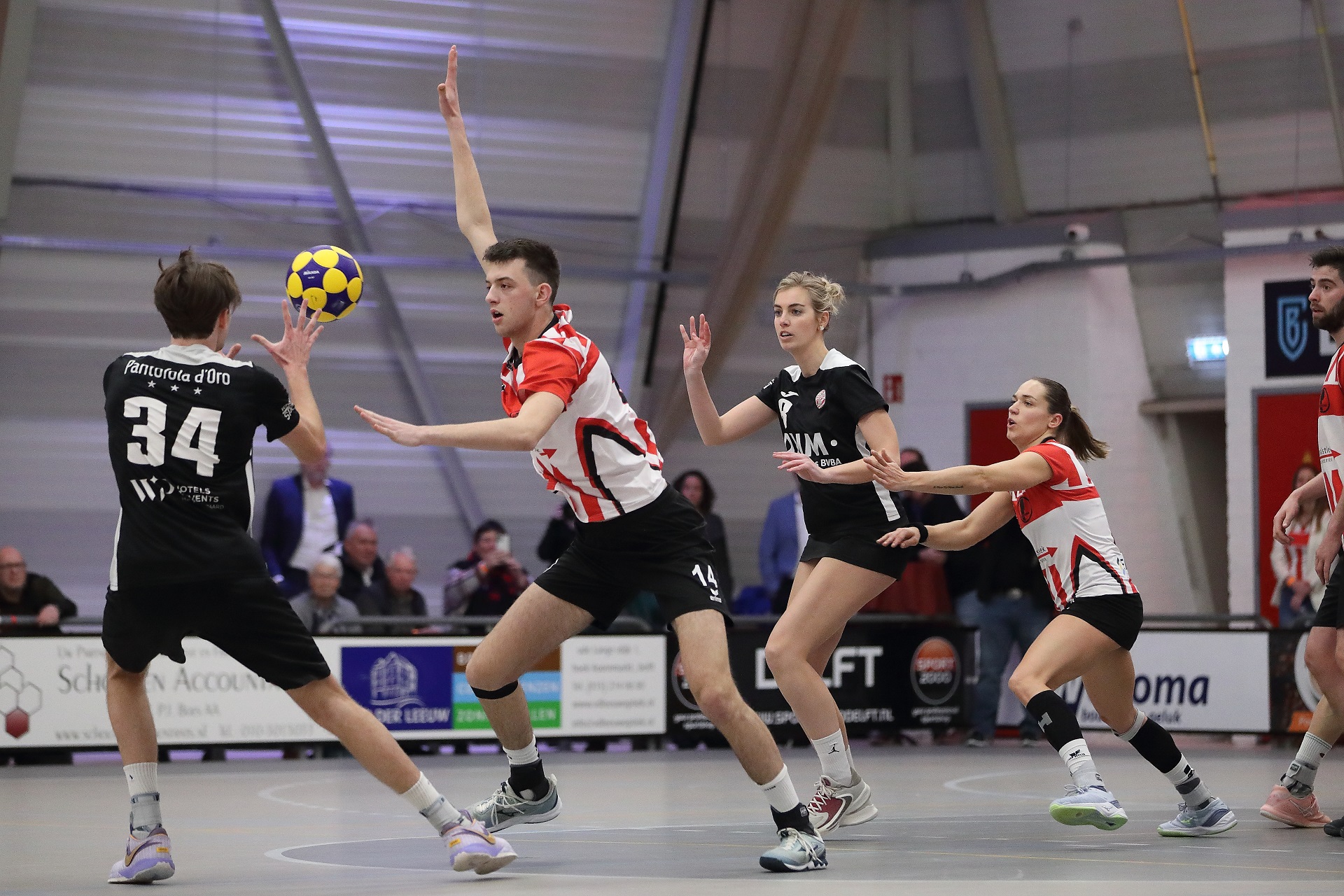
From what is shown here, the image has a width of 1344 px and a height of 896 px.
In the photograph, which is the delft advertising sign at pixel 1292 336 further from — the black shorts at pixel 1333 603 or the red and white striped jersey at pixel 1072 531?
the red and white striped jersey at pixel 1072 531

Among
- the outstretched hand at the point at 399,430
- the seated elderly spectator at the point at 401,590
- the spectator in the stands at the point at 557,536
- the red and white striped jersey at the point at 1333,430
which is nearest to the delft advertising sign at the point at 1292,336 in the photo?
the spectator in the stands at the point at 557,536

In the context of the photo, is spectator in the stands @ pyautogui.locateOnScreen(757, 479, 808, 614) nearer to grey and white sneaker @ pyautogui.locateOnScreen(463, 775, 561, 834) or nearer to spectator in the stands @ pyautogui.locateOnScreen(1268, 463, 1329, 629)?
spectator in the stands @ pyautogui.locateOnScreen(1268, 463, 1329, 629)

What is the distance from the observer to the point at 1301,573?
46.7 ft

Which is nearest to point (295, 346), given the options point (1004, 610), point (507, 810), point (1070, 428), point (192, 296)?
point (192, 296)

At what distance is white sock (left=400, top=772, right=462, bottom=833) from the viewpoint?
5461mm

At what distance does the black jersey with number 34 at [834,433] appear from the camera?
22.4 ft

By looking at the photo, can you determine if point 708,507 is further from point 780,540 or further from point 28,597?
point 28,597

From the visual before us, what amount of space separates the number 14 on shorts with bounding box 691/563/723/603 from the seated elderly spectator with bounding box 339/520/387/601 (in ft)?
23.8

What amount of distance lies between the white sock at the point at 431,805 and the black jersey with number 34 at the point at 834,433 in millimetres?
2183

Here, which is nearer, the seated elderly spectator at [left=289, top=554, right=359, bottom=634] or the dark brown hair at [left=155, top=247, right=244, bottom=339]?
the dark brown hair at [left=155, top=247, right=244, bottom=339]

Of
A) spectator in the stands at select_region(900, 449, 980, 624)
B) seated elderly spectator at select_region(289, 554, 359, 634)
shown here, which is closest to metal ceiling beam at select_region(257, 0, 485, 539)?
seated elderly spectator at select_region(289, 554, 359, 634)

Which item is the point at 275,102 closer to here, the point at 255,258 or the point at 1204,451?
the point at 255,258

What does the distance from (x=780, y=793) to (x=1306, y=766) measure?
2.72 metres

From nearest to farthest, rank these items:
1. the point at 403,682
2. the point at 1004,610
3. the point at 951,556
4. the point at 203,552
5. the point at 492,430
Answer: the point at 492,430, the point at 203,552, the point at 403,682, the point at 1004,610, the point at 951,556
